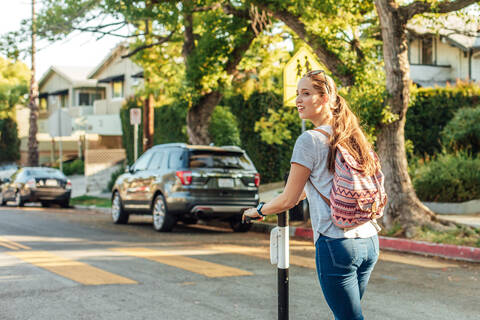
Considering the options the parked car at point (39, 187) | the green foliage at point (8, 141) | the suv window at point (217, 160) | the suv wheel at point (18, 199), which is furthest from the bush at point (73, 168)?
the suv window at point (217, 160)

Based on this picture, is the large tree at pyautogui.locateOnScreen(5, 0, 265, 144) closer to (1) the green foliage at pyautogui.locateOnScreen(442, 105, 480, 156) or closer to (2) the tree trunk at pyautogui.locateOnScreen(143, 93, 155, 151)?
(2) the tree trunk at pyautogui.locateOnScreen(143, 93, 155, 151)

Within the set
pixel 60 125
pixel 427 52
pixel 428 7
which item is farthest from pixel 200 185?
pixel 427 52

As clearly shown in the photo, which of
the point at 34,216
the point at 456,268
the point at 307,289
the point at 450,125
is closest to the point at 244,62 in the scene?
the point at 450,125

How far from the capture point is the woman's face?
3271 millimetres

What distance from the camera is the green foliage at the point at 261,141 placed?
Result: 20.8 meters

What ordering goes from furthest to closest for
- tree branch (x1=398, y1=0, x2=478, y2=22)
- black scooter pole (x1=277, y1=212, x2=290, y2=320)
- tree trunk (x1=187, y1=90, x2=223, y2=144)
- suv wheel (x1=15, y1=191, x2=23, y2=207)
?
1. suv wheel (x1=15, y1=191, x2=23, y2=207)
2. tree trunk (x1=187, y1=90, x2=223, y2=144)
3. tree branch (x1=398, y1=0, x2=478, y2=22)
4. black scooter pole (x1=277, y1=212, x2=290, y2=320)

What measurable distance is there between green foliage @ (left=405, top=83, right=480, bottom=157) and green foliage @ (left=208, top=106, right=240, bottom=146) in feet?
19.7

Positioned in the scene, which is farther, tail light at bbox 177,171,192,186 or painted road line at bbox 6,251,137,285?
tail light at bbox 177,171,192,186

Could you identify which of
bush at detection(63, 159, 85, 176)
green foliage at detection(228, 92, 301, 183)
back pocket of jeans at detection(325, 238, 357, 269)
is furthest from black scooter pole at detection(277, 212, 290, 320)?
bush at detection(63, 159, 85, 176)

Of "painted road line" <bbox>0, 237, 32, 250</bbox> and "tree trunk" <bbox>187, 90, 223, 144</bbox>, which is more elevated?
"tree trunk" <bbox>187, 90, 223, 144</bbox>

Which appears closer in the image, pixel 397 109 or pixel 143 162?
pixel 397 109

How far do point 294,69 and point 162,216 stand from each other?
4.03 m

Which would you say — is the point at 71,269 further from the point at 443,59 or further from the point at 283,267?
the point at 443,59

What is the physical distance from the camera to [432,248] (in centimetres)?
1005
